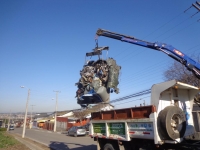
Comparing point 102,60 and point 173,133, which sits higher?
point 102,60

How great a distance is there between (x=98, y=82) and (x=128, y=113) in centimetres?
383

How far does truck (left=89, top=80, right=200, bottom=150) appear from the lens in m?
5.62

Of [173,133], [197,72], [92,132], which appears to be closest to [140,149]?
[173,133]

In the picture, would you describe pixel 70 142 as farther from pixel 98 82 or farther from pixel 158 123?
pixel 158 123

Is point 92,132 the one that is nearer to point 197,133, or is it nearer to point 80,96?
point 80,96

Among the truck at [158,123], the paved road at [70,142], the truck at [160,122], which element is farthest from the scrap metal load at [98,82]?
the paved road at [70,142]

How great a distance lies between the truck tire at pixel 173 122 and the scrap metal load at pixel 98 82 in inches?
185

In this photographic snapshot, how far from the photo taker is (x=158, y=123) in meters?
5.68

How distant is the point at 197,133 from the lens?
609 cm

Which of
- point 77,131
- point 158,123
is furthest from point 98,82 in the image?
point 77,131

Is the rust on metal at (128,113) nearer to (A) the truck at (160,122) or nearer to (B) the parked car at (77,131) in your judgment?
(A) the truck at (160,122)

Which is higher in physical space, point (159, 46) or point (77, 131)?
point (159, 46)

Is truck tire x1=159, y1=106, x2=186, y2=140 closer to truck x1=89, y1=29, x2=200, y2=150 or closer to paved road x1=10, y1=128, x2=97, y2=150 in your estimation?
truck x1=89, y1=29, x2=200, y2=150

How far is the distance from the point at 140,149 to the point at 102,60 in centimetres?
581
